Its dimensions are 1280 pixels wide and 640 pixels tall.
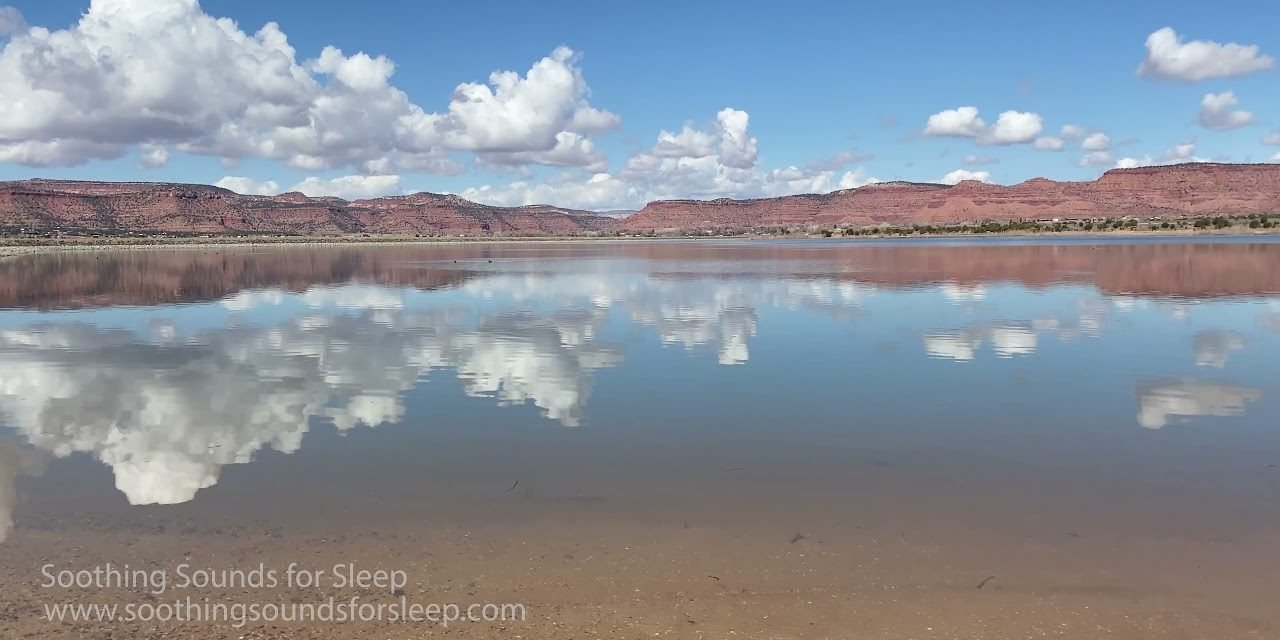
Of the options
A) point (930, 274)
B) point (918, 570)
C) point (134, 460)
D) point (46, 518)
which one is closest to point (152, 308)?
point (134, 460)

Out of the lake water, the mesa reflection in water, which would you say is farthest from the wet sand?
the mesa reflection in water

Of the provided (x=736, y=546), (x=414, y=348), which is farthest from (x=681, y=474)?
(x=414, y=348)

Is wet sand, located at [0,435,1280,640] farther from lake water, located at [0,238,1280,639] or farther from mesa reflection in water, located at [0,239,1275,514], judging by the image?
mesa reflection in water, located at [0,239,1275,514]

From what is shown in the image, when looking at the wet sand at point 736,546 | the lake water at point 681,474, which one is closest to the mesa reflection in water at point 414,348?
the lake water at point 681,474

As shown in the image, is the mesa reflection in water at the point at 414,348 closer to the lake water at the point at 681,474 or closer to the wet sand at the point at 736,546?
the lake water at the point at 681,474

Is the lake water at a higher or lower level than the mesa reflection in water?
lower

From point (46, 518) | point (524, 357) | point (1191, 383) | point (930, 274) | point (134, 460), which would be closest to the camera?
point (46, 518)

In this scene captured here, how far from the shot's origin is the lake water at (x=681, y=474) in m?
6.06

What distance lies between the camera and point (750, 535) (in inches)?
284

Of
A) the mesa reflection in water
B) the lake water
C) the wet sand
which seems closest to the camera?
the wet sand

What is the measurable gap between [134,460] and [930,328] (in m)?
17.4

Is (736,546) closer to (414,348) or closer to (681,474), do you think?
(681,474)

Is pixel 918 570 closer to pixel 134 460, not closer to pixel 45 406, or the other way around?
pixel 134 460

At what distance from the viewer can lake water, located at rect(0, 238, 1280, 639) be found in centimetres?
606
